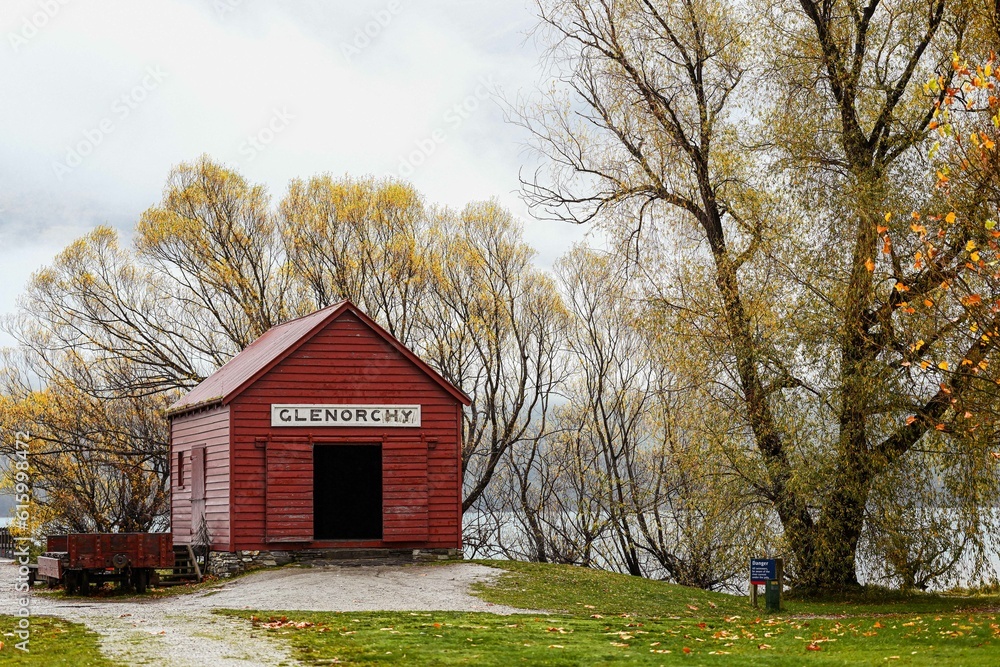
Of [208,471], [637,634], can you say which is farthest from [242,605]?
[208,471]

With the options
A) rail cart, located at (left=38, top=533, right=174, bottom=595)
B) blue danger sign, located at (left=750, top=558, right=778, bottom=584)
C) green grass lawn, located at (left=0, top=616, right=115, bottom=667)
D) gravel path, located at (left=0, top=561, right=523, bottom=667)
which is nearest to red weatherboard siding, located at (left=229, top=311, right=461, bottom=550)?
gravel path, located at (left=0, top=561, right=523, bottom=667)

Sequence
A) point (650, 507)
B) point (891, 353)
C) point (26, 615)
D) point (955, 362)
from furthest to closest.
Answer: point (650, 507) → point (891, 353) → point (955, 362) → point (26, 615)

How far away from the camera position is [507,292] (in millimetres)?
39188

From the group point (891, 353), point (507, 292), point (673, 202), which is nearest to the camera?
point (891, 353)

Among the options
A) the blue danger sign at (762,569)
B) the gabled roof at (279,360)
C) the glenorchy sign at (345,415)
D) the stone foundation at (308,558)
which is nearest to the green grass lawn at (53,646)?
the stone foundation at (308,558)

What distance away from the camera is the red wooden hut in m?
23.7

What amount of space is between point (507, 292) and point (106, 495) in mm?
14954

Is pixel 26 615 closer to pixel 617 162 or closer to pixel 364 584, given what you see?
pixel 364 584

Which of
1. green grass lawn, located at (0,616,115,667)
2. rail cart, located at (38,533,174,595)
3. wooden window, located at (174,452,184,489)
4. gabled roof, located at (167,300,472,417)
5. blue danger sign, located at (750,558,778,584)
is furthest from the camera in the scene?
wooden window, located at (174,452,184,489)

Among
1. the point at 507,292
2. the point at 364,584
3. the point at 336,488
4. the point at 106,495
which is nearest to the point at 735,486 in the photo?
the point at 364,584

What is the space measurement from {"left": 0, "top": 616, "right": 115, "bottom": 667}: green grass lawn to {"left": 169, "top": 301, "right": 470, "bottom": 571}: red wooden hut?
8.65 metres

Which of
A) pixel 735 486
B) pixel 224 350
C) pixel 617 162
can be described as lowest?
pixel 735 486

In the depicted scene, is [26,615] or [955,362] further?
[955,362]

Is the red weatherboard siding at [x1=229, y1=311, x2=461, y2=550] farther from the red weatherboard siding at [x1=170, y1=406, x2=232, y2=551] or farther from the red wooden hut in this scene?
the red weatherboard siding at [x1=170, y1=406, x2=232, y2=551]
